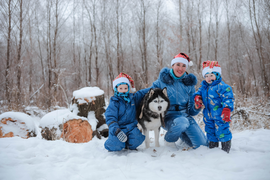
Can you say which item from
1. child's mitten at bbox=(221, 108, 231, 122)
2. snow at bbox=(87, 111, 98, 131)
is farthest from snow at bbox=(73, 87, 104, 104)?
child's mitten at bbox=(221, 108, 231, 122)

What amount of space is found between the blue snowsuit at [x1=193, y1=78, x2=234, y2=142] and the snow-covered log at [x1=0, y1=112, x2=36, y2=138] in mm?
3867

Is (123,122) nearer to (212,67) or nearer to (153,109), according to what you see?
(153,109)

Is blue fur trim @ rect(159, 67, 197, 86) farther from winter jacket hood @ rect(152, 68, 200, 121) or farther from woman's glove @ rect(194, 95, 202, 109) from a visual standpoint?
woman's glove @ rect(194, 95, 202, 109)

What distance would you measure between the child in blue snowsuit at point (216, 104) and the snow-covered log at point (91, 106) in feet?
9.16

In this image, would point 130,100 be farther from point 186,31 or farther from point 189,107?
point 186,31

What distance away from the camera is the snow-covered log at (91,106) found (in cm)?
403

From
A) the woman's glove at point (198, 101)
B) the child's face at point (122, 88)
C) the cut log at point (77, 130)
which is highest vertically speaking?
the child's face at point (122, 88)

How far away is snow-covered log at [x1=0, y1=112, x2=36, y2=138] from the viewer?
3.21 m

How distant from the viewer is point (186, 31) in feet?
34.1

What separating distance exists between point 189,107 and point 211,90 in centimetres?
A: 55

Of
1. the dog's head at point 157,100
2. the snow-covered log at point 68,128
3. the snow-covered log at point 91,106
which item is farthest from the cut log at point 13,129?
the dog's head at point 157,100

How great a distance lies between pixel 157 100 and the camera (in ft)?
7.11

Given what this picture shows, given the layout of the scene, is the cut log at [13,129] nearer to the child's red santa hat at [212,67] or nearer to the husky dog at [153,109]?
the husky dog at [153,109]

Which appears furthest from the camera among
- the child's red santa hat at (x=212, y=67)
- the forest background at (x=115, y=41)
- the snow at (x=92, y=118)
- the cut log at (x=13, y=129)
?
the forest background at (x=115, y=41)
